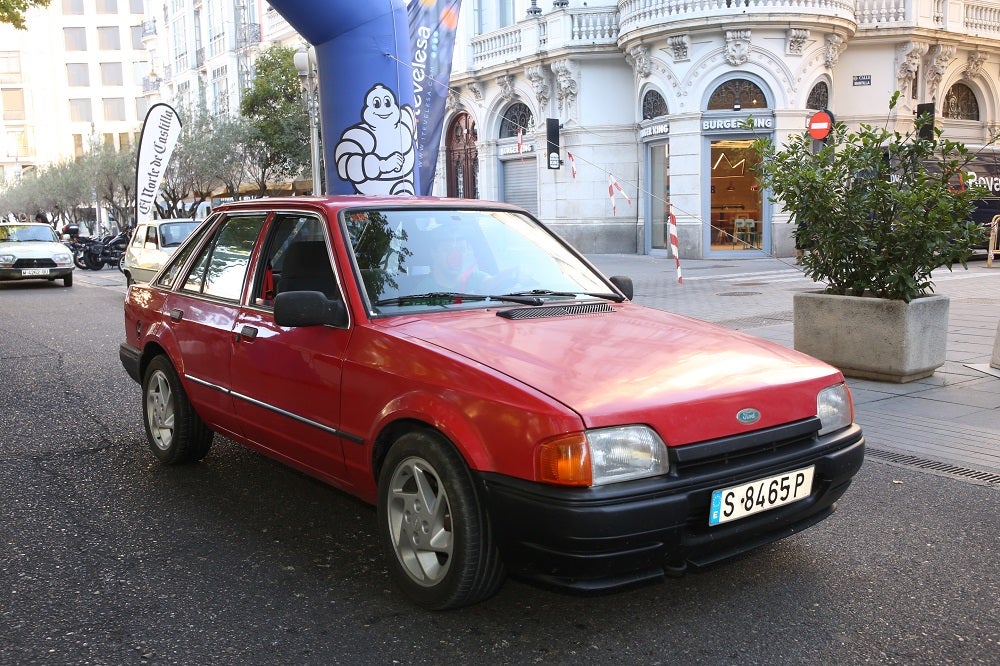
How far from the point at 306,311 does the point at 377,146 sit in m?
6.34

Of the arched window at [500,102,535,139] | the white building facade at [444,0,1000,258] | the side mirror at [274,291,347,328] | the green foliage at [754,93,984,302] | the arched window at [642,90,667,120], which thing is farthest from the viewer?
the arched window at [500,102,535,139]

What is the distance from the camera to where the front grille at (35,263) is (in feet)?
71.1

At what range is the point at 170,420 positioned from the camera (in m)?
5.39

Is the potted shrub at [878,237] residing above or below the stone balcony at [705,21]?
below

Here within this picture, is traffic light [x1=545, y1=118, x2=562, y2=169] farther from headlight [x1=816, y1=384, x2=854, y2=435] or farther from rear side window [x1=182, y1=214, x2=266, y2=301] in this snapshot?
headlight [x1=816, y1=384, x2=854, y2=435]

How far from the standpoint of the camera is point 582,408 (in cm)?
298

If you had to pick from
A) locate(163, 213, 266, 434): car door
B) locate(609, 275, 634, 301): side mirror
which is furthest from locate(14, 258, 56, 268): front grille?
locate(609, 275, 634, 301): side mirror

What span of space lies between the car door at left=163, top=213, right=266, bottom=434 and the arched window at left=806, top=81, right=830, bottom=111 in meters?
22.7

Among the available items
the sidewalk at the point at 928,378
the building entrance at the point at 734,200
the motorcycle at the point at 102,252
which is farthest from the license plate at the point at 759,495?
the motorcycle at the point at 102,252

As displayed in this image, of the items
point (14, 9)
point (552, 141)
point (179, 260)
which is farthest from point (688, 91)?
point (179, 260)

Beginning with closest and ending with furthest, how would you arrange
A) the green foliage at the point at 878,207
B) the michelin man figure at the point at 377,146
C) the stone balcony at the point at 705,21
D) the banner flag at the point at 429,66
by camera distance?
the green foliage at the point at 878,207 → the michelin man figure at the point at 377,146 → the banner flag at the point at 429,66 → the stone balcony at the point at 705,21

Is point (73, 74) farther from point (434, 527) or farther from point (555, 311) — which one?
point (434, 527)

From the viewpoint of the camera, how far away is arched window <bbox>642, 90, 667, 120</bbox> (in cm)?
2578

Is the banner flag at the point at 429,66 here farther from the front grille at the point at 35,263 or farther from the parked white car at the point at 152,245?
the front grille at the point at 35,263
